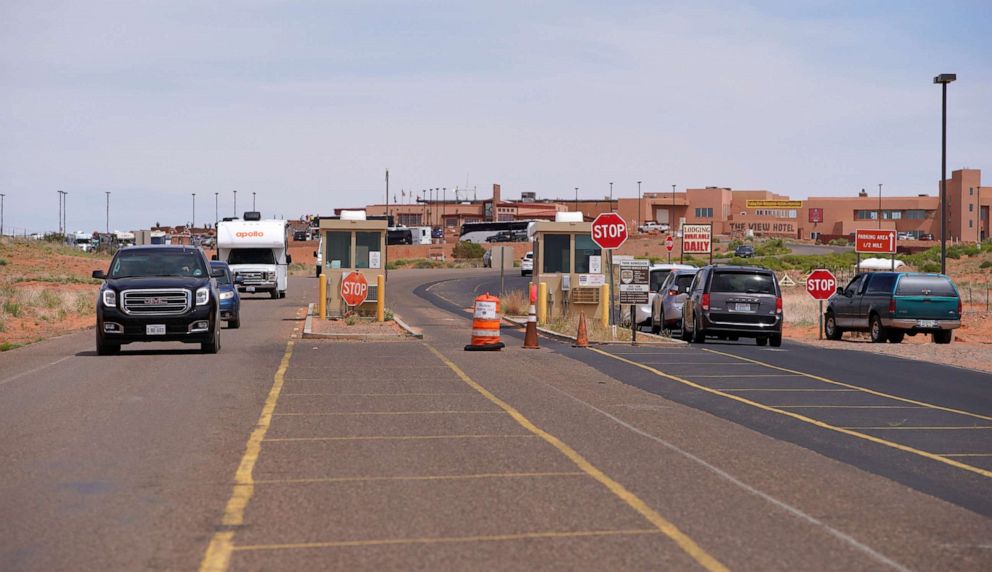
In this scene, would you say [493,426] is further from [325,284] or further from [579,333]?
[325,284]

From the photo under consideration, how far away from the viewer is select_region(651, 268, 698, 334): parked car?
30.9 metres

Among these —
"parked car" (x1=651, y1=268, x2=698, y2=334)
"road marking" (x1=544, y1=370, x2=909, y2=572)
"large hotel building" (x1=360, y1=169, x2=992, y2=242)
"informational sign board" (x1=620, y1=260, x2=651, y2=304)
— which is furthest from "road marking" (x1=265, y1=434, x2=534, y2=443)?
"large hotel building" (x1=360, y1=169, x2=992, y2=242)

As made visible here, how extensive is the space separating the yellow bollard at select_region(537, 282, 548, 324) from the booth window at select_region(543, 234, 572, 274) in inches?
23.7

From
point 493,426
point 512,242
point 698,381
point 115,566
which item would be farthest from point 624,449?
point 512,242

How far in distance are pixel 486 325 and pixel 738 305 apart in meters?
6.98

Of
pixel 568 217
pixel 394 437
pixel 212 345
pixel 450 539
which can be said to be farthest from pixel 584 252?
pixel 450 539

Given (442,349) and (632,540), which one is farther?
(442,349)

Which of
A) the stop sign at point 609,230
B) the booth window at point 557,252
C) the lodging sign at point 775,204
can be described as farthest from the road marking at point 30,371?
the lodging sign at point 775,204

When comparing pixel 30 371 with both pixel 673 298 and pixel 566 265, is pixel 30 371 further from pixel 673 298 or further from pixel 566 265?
pixel 673 298

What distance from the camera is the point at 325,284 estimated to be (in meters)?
32.7

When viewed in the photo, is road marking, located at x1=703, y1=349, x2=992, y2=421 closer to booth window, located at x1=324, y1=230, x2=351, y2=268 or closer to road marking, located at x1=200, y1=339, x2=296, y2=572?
road marking, located at x1=200, y1=339, x2=296, y2=572

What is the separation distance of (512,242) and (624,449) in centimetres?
10732

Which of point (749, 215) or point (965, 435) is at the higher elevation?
point (749, 215)

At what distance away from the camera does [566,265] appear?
3244 centimetres
